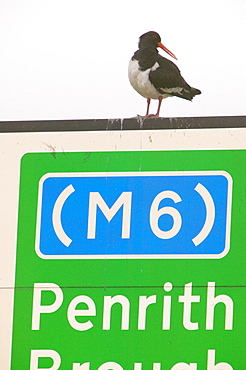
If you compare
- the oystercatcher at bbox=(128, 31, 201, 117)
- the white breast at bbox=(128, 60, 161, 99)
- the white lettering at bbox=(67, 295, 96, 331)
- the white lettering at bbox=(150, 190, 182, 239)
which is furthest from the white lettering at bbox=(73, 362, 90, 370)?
the white breast at bbox=(128, 60, 161, 99)

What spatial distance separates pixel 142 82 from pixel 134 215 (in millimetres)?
2361

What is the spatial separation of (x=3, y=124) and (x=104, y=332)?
1.03m

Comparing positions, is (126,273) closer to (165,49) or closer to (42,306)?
(42,306)

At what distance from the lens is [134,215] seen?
4.08 metres

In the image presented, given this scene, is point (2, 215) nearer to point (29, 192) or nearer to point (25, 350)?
point (29, 192)

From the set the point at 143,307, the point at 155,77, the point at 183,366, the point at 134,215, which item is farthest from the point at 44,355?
the point at 155,77

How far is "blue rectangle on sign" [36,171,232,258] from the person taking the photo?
13.1 feet

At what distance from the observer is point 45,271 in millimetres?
4082

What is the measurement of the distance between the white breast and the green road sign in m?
2.20

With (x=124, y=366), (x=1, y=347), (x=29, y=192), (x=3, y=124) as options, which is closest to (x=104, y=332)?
(x=124, y=366)

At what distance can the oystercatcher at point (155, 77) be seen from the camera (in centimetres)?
622

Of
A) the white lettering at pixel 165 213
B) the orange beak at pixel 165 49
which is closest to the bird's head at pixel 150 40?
the orange beak at pixel 165 49

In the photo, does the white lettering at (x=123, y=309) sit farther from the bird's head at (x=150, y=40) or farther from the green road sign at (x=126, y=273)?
the bird's head at (x=150, y=40)

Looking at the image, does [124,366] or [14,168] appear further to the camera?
[14,168]
